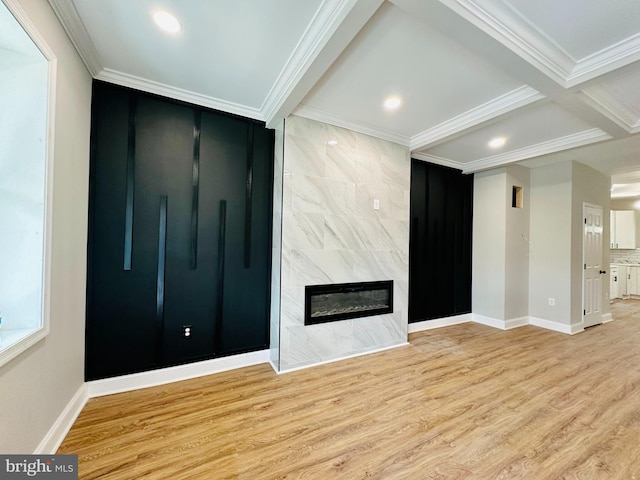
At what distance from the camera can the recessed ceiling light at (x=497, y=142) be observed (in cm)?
346

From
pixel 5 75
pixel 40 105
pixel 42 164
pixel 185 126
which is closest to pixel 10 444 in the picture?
pixel 42 164

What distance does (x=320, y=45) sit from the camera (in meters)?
1.70

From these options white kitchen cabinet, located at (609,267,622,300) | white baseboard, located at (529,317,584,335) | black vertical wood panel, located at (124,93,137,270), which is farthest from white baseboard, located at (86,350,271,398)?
white kitchen cabinet, located at (609,267,622,300)

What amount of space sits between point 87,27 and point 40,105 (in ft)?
2.30

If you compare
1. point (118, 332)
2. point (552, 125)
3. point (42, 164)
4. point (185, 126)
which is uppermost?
point (552, 125)

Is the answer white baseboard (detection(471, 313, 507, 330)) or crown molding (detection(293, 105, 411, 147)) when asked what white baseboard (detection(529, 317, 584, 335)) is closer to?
white baseboard (detection(471, 313, 507, 330))

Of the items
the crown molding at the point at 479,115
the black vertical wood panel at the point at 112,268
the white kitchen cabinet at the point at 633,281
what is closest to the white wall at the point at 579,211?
the crown molding at the point at 479,115

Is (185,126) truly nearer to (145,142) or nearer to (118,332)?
(145,142)

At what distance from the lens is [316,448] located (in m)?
1.73

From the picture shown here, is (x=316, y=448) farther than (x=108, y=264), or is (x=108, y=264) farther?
(x=108, y=264)

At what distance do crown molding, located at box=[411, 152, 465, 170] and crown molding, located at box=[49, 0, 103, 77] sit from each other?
12.5 feet

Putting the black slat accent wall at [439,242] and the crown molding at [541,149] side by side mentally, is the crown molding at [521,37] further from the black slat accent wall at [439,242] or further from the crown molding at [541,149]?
the black slat accent wall at [439,242]

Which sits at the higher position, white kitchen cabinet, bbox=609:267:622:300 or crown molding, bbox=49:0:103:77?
crown molding, bbox=49:0:103:77
